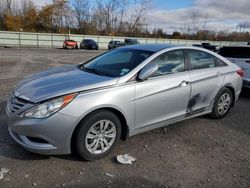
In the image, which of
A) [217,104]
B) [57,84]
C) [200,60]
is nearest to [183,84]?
[200,60]

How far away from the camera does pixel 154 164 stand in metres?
3.67

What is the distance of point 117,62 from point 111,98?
1.11 metres

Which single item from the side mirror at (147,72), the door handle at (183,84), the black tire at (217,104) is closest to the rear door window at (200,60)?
the door handle at (183,84)

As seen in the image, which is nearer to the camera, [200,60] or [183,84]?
[183,84]

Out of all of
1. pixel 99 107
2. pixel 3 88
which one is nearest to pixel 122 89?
pixel 99 107

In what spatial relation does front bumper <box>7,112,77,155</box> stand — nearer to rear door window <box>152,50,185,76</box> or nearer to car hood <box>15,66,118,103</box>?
car hood <box>15,66,118,103</box>

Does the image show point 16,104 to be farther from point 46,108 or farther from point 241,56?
point 241,56

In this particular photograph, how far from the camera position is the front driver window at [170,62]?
432 cm

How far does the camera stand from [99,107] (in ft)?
11.5

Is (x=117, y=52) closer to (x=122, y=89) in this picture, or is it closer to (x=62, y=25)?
(x=122, y=89)

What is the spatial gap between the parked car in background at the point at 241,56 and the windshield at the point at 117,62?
161 inches

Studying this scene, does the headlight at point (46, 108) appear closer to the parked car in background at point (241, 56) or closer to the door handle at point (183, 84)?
the door handle at point (183, 84)

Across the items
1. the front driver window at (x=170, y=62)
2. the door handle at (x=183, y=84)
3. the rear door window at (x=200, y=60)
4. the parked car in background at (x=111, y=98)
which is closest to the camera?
the parked car in background at (x=111, y=98)

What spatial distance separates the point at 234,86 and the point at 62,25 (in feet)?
184
